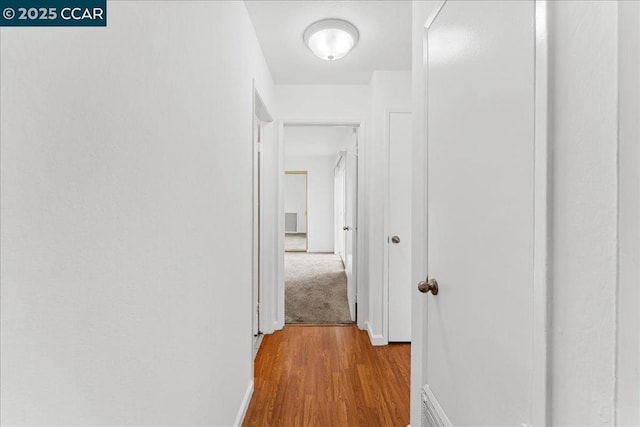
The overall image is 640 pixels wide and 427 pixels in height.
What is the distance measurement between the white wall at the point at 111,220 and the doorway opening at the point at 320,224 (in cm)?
234

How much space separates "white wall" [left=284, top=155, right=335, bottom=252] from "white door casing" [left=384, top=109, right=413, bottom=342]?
17.1 feet

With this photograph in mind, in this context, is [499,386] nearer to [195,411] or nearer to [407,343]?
[195,411]

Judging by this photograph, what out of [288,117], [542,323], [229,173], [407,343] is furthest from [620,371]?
[288,117]

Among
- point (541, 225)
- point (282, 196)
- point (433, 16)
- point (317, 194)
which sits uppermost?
point (433, 16)

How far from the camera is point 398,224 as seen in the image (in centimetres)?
288

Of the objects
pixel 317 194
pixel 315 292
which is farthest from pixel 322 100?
pixel 317 194

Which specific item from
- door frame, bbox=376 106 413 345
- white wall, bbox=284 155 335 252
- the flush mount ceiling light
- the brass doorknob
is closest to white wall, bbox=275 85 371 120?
door frame, bbox=376 106 413 345

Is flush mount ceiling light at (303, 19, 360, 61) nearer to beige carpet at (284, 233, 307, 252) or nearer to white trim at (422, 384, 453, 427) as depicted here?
white trim at (422, 384, 453, 427)

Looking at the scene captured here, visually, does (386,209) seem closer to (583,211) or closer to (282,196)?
(282,196)

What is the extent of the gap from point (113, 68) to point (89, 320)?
524 mm

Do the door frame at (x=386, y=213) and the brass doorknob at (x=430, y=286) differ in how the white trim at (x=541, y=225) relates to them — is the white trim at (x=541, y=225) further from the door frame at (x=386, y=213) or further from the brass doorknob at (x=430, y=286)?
the door frame at (x=386, y=213)

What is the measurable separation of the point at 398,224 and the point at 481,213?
1982 millimetres

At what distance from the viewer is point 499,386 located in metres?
0.82

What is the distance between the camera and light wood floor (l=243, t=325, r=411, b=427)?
1867mm
